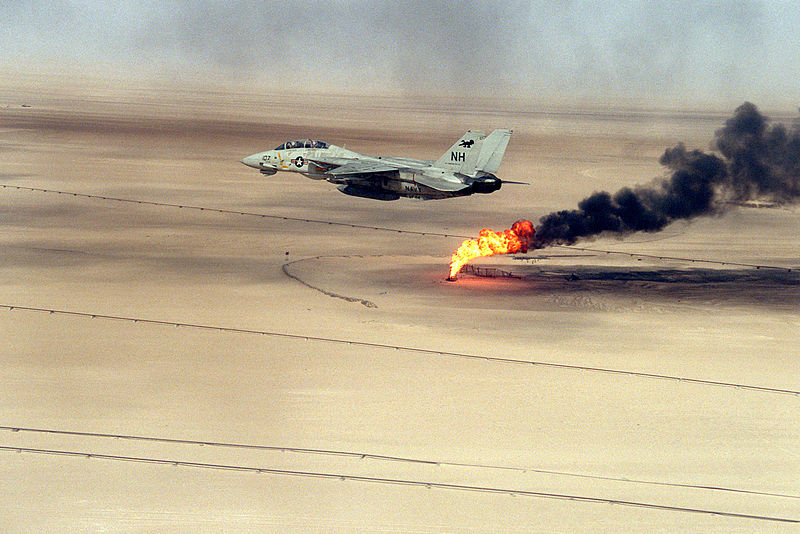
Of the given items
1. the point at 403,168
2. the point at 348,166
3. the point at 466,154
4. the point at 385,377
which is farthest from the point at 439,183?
the point at 385,377

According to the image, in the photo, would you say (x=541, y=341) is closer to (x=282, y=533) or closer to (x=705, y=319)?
(x=705, y=319)

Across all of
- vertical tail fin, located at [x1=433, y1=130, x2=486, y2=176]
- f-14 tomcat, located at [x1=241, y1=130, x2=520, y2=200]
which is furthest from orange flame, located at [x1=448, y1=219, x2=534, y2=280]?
vertical tail fin, located at [x1=433, y1=130, x2=486, y2=176]

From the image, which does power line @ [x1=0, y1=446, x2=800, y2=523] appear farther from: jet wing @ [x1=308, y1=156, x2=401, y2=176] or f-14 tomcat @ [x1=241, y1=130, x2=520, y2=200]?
jet wing @ [x1=308, y1=156, x2=401, y2=176]

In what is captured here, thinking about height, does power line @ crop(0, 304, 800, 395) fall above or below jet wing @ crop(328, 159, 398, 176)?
below

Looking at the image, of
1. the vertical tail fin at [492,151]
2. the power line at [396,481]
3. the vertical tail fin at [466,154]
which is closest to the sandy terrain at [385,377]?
the power line at [396,481]

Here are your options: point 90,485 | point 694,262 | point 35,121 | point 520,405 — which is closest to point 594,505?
point 520,405

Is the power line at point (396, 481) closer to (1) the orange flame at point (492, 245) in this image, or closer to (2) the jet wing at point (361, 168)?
(1) the orange flame at point (492, 245)
